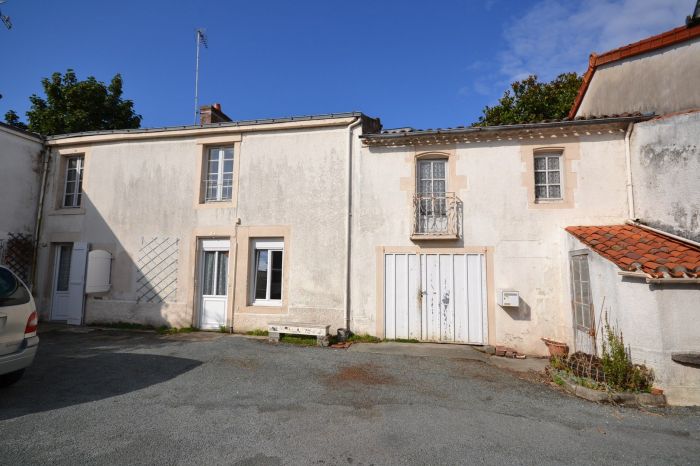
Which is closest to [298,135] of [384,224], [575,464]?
[384,224]

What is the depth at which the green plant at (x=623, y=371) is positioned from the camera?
16.3 ft

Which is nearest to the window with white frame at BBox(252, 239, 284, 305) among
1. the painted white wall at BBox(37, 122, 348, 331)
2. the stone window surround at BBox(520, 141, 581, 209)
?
the painted white wall at BBox(37, 122, 348, 331)

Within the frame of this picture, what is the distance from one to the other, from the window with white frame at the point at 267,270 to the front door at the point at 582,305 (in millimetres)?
6301

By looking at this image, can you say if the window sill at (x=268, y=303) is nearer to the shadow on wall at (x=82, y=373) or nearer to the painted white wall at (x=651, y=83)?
the shadow on wall at (x=82, y=373)

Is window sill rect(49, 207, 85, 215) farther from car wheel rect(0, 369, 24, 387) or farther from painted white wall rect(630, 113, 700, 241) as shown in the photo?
painted white wall rect(630, 113, 700, 241)

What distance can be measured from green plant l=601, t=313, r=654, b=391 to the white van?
7.43 metres

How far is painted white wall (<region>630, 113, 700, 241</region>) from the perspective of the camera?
6398 mm

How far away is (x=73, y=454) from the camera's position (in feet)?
10.8

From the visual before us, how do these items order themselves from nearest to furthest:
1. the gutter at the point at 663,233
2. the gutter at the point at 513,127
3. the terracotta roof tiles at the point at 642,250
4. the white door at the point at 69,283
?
the terracotta roof tiles at the point at 642,250 < the gutter at the point at 663,233 < the gutter at the point at 513,127 < the white door at the point at 69,283

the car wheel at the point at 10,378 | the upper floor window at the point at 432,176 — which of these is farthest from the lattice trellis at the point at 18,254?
the upper floor window at the point at 432,176

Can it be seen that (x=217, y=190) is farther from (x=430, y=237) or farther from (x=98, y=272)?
(x=430, y=237)

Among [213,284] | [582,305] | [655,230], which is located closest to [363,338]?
[213,284]

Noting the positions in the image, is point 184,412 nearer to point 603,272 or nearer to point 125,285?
point 603,272

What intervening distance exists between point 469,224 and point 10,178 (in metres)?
12.0
